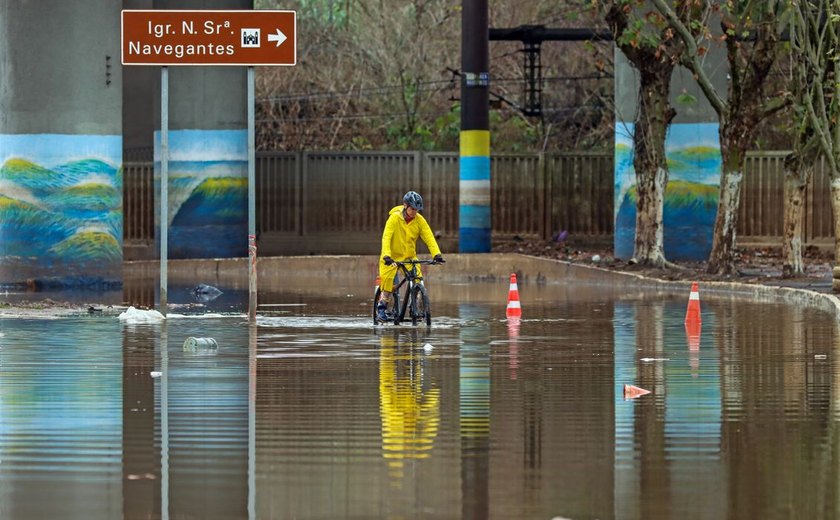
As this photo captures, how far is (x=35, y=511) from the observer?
9891mm

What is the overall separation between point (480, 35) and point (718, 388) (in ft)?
80.1

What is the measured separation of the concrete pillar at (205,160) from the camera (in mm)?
41688

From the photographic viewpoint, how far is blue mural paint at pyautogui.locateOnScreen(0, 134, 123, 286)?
1233 inches

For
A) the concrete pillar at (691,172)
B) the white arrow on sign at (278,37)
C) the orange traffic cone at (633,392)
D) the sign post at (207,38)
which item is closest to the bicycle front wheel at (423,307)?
the sign post at (207,38)

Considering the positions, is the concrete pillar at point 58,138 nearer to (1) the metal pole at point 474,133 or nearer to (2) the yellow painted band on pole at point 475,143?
(1) the metal pole at point 474,133

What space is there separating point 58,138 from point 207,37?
7114mm

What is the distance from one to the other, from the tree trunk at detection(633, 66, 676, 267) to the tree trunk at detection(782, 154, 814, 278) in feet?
11.1

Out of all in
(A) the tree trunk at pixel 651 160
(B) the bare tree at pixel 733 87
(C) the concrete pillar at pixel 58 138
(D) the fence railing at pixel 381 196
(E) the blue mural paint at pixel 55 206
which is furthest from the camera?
(D) the fence railing at pixel 381 196

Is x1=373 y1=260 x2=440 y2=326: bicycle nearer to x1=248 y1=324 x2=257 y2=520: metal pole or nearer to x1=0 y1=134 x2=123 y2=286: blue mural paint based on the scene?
x1=248 y1=324 x2=257 y2=520: metal pole

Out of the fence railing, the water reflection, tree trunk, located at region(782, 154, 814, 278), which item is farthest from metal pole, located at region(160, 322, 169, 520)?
the fence railing

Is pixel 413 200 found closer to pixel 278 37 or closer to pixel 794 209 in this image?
pixel 278 37

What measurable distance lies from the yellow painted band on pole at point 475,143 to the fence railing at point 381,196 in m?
4.19

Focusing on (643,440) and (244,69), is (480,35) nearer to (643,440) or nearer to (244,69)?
(244,69)

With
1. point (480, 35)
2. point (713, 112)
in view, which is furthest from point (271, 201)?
point (713, 112)
